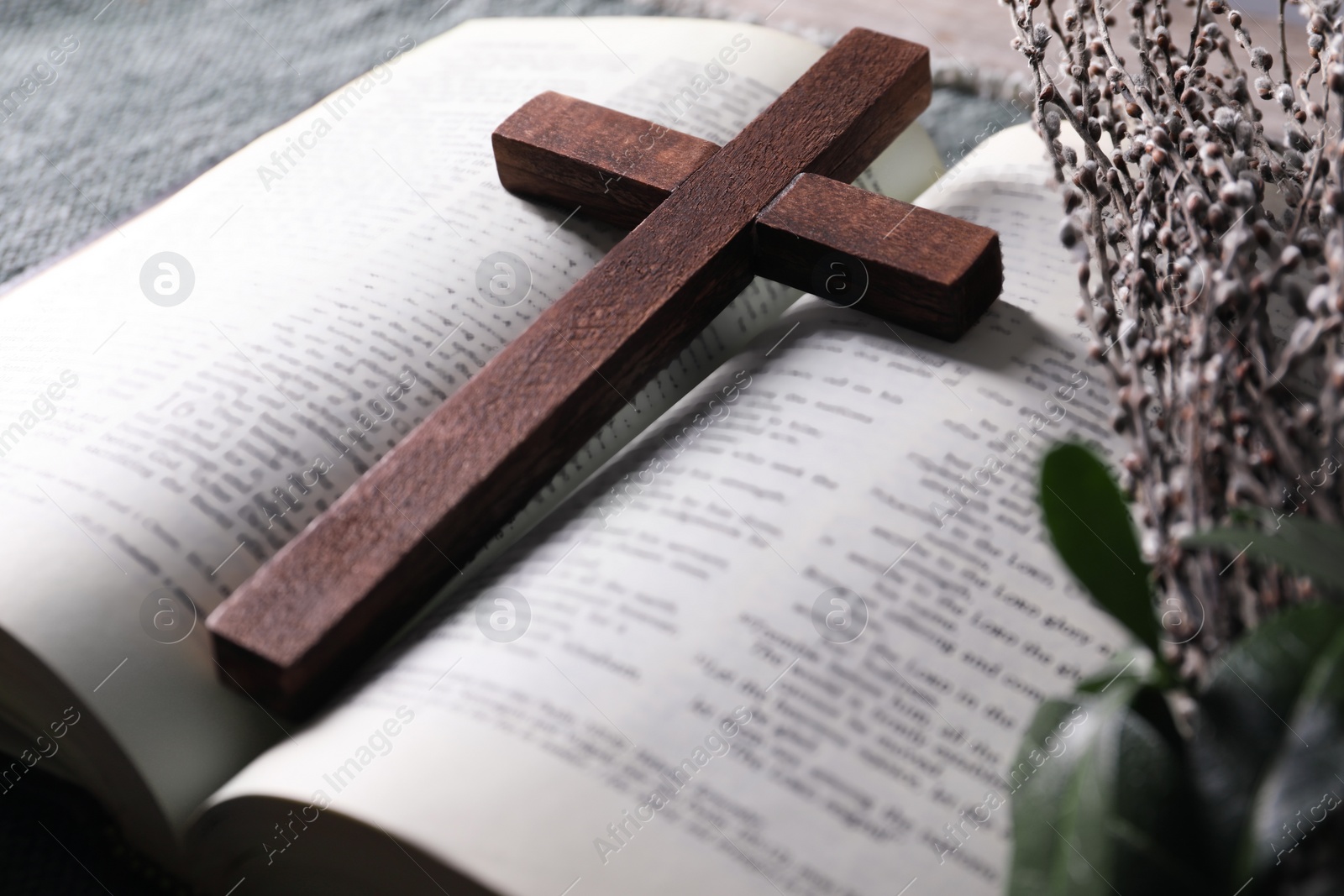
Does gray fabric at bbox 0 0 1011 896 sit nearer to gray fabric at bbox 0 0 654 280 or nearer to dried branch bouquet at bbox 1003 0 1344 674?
gray fabric at bbox 0 0 654 280

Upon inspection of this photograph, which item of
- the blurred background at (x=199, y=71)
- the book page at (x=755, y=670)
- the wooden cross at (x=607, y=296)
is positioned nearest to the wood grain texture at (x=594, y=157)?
the wooden cross at (x=607, y=296)

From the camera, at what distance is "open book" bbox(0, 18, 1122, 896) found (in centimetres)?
41

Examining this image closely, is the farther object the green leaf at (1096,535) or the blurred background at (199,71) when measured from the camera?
the blurred background at (199,71)

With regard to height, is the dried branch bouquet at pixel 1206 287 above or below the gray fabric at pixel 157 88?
below

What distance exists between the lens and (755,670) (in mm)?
439

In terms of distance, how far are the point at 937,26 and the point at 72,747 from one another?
3.21 ft

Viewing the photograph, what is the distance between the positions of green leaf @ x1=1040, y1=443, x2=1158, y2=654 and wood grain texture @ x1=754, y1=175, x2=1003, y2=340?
0.23 meters

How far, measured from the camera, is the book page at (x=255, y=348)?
502 millimetres

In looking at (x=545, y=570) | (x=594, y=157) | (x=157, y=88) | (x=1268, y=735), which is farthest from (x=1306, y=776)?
(x=157, y=88)

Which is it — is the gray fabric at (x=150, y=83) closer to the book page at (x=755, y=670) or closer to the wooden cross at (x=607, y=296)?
the wooden cross at (x=607, y=296)

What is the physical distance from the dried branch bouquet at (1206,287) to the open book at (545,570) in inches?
2.3

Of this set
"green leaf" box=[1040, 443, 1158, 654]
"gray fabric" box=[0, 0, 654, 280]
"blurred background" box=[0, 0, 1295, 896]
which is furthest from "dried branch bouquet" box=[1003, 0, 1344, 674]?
"gray fabric" box=[0, 0, 654, 280]

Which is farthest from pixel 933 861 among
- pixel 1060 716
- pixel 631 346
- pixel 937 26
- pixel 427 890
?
pixel 937 26

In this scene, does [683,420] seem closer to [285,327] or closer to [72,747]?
[285,327]
